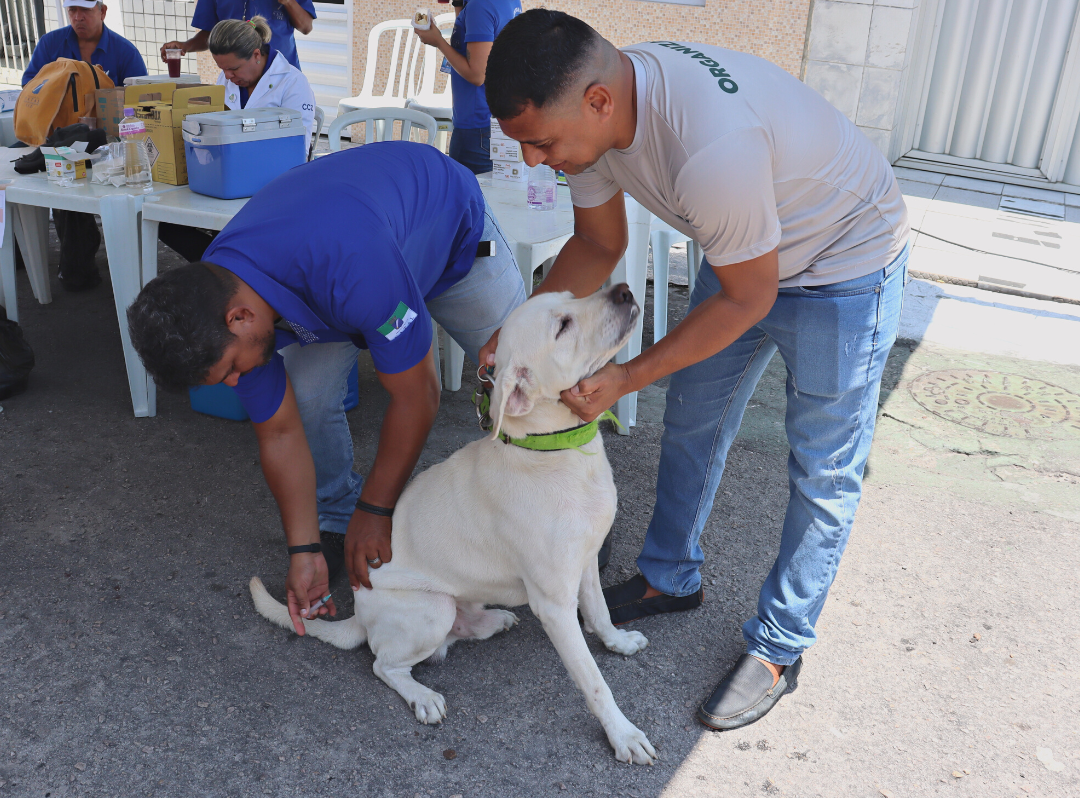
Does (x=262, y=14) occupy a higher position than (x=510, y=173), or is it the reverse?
(x=262, y=14)

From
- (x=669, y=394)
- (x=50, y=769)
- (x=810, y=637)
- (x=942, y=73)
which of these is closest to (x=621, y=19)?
(x=942, y=73)

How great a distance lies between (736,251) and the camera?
5.71ft

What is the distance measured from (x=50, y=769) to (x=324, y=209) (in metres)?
1.64

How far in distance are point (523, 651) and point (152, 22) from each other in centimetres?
1037

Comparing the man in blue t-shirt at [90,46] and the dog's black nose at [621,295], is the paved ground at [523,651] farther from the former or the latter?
the man in blue t-shirt at [90,46]

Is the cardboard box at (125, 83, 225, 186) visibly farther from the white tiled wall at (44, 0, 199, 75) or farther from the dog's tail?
the white tiled wall at (44, 0, 199, 75)

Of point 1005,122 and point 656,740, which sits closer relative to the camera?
point 656,740

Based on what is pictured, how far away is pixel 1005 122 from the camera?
8242mm

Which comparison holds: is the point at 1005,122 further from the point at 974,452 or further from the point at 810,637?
the point at 810,637

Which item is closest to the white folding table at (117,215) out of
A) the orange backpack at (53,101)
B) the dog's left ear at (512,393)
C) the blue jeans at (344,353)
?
the orange backpack at (53,101)

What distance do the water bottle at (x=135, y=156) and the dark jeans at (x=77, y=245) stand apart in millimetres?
1684

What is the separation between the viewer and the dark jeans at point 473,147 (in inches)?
198

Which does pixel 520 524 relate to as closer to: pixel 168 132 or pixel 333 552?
pixel 333 552

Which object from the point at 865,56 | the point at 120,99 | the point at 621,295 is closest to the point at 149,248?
the point at 120,99
